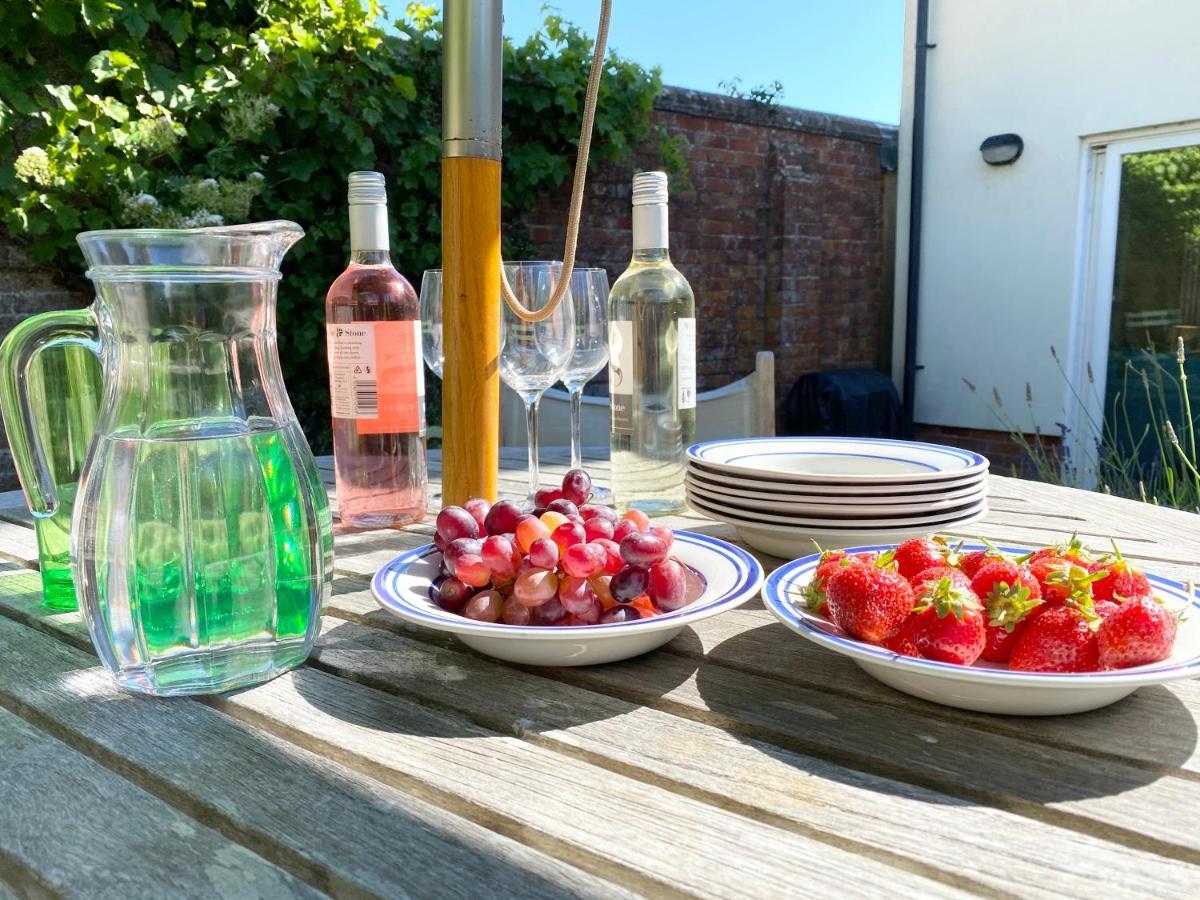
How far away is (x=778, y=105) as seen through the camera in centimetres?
492

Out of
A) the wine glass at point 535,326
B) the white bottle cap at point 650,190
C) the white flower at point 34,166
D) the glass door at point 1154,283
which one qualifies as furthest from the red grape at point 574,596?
the glass door at point 1154,283

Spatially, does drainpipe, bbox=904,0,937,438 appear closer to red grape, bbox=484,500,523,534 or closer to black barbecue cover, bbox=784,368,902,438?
black barbecue cover, bbox=784,368,902,438

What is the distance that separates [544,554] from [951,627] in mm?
254

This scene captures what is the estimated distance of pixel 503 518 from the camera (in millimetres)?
660

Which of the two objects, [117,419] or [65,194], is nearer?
[117,419]

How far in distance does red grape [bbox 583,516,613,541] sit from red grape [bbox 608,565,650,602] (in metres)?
0.04

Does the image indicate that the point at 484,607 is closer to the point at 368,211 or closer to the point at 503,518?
the point at 503,518

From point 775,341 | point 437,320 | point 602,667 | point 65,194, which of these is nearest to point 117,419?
point 602,667

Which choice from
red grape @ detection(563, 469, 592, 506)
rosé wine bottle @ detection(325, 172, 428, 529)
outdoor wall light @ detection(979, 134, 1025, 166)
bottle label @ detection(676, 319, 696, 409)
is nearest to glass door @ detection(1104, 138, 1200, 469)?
outdoor wall light @ detection(979, 134, 1025, 166)

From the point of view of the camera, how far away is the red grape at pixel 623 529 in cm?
64

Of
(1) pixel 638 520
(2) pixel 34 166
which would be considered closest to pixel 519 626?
(1) pixel 638 520

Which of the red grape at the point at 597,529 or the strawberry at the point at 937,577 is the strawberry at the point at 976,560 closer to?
the strawberry at the point at 937,577

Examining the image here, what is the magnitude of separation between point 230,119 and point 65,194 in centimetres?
58

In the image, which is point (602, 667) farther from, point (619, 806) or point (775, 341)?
point (775, 341)
